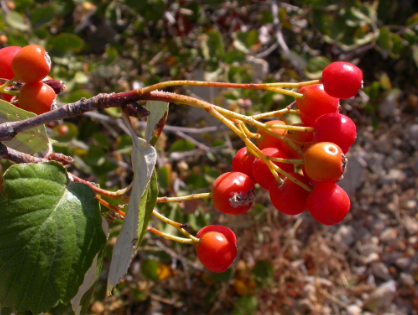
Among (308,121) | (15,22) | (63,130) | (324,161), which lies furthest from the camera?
(15,22)

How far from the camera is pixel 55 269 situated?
1256 mm

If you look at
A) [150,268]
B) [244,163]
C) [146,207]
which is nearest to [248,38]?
[150,268]

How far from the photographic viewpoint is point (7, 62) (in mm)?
1518

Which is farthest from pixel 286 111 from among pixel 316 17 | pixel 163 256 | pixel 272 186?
pixel 316 17

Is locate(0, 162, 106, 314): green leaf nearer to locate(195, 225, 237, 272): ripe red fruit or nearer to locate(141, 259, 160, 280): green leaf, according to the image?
locate(195, 225, 237, 272): ripe red fruit

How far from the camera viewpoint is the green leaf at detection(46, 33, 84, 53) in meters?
3.14

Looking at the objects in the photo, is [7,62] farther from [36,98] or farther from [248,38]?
[248,38]

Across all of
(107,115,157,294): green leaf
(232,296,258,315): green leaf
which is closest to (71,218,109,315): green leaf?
(107,115,157,294): green leaf

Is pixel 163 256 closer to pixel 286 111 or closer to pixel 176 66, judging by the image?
pixel 176 66

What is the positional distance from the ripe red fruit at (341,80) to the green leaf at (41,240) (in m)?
0.88

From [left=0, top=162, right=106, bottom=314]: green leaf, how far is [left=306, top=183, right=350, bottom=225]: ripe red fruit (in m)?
0.70

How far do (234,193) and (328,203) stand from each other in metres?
0.31

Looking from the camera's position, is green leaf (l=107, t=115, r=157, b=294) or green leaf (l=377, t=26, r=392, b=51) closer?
green leaf (l=107, t=115, r=157, b=294)

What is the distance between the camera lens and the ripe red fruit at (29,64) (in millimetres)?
1392
